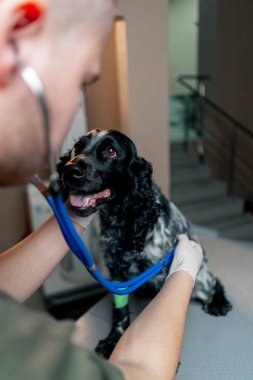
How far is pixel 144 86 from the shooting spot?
1.65m

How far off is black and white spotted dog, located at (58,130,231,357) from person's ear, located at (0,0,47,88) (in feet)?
1.50

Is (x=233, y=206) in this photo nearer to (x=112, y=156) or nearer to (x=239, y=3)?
(x=239, y=3)

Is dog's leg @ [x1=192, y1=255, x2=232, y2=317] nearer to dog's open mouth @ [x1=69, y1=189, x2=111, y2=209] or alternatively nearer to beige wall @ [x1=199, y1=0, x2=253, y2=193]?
dog's open mouth @ [x1=69, y1=189, x2=111, y2=209]

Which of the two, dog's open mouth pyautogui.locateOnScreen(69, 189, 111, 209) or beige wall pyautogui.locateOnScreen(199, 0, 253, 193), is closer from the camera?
dog's open mouth pyautogui.locateOnScreen(69, 189, 111, 209)

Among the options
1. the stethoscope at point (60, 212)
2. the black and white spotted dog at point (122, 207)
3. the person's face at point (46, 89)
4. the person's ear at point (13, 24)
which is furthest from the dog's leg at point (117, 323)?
the person's ear at point (13, 24)

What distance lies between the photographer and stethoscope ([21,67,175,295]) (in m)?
0.41

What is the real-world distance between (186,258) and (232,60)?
1.21 metres

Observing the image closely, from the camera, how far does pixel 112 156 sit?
35.9 inches

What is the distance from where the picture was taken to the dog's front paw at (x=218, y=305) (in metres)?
1.17

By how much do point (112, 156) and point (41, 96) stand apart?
1.63 ft

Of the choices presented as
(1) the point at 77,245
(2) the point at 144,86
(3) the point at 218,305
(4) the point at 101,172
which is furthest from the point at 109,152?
(2) the point at 144,86

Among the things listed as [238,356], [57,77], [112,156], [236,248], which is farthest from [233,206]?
[57,77]

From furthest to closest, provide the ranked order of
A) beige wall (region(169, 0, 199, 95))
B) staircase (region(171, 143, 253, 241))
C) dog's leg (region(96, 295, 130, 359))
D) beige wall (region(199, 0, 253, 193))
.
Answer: beige wall (region(169, 0, 199, 95))
staircase (region(171, 143, 253, 241))
beige wall (region(199, 0, 253, 193))
dog's leg (region(96, 295, 130, 359))

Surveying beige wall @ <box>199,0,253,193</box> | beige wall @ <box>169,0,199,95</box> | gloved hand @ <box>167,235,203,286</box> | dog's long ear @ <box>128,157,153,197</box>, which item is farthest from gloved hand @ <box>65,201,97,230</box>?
beige wall @ <box>169,0,199,95</box>
